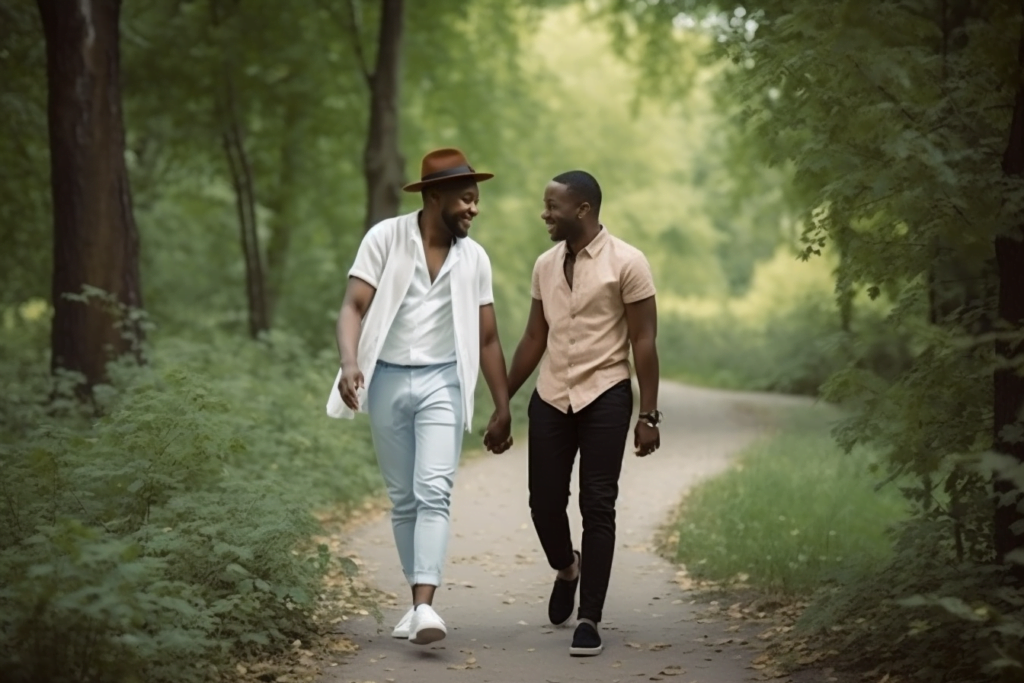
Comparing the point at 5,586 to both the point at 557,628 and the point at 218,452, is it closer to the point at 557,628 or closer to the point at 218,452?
the point at 218,452

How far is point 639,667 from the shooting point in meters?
6.71

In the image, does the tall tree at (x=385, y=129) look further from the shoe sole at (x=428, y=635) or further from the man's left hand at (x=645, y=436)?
the shoe sole at (x=428, y=635)

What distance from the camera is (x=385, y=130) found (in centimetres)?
2020

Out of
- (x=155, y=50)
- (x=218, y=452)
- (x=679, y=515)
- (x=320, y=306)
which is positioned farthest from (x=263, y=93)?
(x=218, y=452)

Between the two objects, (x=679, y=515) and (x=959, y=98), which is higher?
(x=959, y=98)

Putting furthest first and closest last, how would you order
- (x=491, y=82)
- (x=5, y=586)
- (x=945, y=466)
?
(x=491, y=82) < (x=945, y=466) < (x=5, y=586)

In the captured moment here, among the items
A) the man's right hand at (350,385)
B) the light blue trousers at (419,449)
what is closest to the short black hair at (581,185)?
the light blue trousers at (419,449)

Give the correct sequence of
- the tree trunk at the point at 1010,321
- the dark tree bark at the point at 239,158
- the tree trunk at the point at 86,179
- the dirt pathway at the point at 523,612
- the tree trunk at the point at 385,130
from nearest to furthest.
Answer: the tree trunk at the point at 1010,321, the dirt pathway at the point at 523,612, the tree trunk at the point at 86,179, the tree trunk at the point at 385,130, the dark tree bark at the point at 239,158

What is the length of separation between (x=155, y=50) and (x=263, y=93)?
215 centimetres

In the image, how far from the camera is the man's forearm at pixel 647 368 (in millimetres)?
6902

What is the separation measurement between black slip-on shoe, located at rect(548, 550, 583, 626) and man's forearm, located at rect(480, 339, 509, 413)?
0.99 metres

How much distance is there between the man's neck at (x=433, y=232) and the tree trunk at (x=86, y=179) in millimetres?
6432

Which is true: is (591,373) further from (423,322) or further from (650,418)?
(423,322)

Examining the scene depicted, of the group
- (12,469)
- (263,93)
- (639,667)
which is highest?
(263,93)
